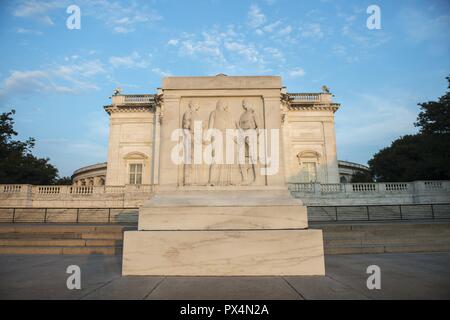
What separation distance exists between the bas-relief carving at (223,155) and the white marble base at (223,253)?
1297 millimetres

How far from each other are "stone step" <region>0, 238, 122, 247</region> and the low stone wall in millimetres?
15180

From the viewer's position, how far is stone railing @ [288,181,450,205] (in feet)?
78.3

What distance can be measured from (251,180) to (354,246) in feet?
16.0

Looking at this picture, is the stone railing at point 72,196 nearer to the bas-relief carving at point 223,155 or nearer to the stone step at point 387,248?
the stone step at point 387,248

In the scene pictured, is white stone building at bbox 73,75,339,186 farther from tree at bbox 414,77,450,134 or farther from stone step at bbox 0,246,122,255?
stone step at bbox 0,246,122,255

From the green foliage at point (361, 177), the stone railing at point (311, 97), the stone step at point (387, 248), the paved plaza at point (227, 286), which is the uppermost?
the stone railing at point (311, 97)

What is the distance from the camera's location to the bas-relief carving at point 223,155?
5660 millimetres

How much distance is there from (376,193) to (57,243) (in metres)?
25.1

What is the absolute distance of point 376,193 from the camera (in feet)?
81.8

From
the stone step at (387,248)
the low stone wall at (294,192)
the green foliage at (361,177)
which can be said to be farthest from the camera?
the green foliage at (361,177)

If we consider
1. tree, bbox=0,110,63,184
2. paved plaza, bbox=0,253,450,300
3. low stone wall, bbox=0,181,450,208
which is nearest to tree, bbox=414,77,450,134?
low stone wall, bbox=0,181,450,208

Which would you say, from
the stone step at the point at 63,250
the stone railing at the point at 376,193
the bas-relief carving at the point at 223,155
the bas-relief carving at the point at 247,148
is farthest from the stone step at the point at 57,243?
the stone railing at the point at 376,193
